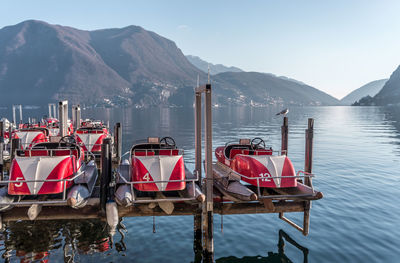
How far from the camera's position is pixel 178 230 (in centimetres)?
1521

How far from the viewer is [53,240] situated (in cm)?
1359

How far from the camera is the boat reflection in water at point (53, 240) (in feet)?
40.8

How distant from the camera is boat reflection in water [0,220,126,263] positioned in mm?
12447

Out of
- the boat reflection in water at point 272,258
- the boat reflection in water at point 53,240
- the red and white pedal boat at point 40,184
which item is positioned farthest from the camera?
the boat reflection in water at point 272,258

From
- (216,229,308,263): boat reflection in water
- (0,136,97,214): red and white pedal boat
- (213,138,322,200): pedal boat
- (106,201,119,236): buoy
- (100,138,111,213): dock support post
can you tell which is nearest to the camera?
(0,136,97,214): red and white pedal boat

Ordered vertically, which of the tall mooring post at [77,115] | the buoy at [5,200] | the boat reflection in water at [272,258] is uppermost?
the tall mooring post at [77,115]

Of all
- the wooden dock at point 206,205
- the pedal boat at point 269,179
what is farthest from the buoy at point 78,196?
the pedal boat at point 269,179

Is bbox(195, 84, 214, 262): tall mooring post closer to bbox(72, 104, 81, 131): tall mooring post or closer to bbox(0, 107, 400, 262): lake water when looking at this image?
bbox(0, 107, 400, 262): lake water

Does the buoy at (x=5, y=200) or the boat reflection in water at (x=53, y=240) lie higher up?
the buoy at (x=5, y=200)

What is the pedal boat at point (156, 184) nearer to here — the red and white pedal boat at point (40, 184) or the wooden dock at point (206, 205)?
the wooden dock at point (206, 205)

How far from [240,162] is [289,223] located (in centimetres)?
505

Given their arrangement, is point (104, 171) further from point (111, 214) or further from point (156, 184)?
point (156, 184)

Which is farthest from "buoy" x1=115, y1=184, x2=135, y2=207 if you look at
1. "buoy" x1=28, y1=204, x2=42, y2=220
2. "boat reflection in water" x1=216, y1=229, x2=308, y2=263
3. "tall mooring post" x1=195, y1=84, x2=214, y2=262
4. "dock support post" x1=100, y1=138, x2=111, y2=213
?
"boat reflection in water" x1=216, y1=229, x2=308, y2=263

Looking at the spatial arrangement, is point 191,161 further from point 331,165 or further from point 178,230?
point 178,230
